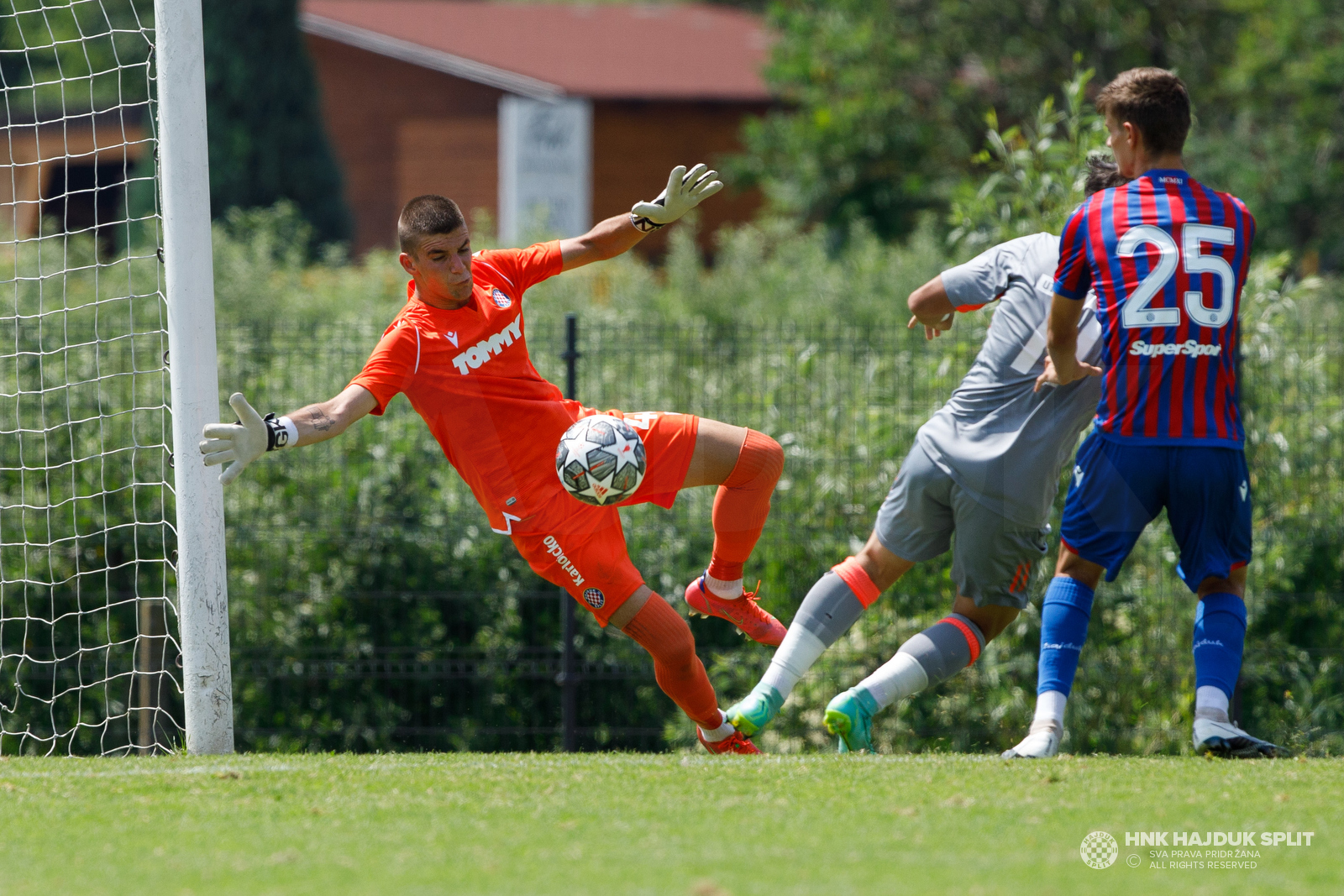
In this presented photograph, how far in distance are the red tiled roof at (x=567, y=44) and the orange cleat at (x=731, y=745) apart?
26373 mm

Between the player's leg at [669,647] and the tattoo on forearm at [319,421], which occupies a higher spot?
the tattoo on forearm at [319,421]

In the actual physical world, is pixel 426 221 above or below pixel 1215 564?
above

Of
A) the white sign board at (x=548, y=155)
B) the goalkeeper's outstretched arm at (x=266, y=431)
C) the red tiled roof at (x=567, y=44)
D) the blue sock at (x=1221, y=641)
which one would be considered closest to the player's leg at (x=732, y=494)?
the goalkeeper's outstretched arm at (x=266, y=431)

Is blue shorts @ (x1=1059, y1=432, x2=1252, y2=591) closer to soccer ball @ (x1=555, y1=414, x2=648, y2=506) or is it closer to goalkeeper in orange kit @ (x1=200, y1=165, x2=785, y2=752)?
goalkeeper in orange kit @ (x1=200, y1=165, x2=785, y2=752)

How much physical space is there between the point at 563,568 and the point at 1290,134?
2021cm

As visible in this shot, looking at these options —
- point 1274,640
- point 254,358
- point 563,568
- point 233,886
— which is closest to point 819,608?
point 563,568

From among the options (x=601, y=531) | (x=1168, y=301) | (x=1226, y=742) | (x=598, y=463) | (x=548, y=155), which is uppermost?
(x=548, y=155)

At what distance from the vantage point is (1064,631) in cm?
473

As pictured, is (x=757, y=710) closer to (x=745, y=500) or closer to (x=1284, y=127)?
(x=745, y=500)

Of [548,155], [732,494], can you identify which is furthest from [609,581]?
[548,155]

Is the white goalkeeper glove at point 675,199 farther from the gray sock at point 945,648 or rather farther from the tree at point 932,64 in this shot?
the tree at point 932,64

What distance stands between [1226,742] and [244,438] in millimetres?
3437

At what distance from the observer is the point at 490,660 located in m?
7.90

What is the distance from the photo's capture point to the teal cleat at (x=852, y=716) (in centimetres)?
514
